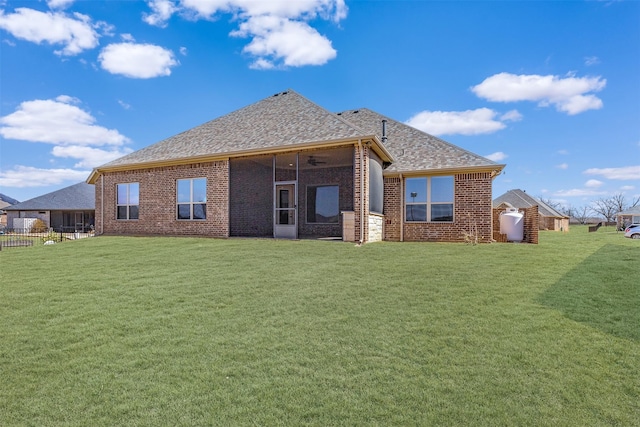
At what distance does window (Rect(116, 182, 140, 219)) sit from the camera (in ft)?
52.3

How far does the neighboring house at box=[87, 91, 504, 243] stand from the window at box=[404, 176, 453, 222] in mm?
39

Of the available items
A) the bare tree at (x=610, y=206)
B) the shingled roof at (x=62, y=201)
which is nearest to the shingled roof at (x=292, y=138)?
the shingled roof at (x=62, y=201)

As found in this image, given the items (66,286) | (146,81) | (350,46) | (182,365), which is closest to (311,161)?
(350,46)

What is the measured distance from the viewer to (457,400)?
9.73 feet

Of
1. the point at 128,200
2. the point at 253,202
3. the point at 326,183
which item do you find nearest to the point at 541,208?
the point at 326,183

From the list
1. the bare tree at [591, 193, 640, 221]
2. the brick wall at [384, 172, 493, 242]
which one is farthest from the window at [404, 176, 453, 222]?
the bare tree at [591, 193, 640, 221]

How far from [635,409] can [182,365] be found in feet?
13.8

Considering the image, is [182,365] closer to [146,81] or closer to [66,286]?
[66,286]

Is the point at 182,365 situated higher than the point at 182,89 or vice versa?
the point at 182,89

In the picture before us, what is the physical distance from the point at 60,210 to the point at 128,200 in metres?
28.8

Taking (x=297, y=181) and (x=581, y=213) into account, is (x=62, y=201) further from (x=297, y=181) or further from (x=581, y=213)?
(x=581, y=213)

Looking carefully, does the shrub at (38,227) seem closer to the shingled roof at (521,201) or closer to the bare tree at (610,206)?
the shingled roof at (521,201)

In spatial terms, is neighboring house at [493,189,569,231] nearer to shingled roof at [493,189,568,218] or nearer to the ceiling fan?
shingled roof at [493,189,568,218]

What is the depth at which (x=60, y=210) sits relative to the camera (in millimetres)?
37344
